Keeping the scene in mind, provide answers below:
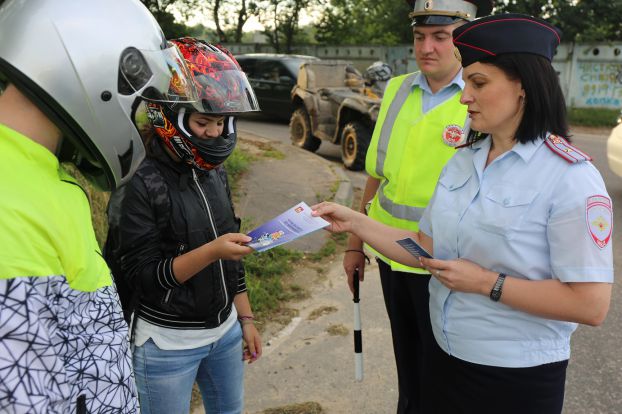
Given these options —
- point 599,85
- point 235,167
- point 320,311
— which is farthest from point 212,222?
point 599,85

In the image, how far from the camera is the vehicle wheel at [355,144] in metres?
9.23

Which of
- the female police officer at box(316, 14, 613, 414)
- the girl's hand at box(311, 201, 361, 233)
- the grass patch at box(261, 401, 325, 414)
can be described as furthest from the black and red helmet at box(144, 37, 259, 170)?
the grass patch at box(261, 401, 325, 414)

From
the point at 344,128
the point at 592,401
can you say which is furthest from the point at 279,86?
the point at 592,401

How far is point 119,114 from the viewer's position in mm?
1400

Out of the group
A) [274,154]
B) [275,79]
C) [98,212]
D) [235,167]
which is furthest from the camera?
[275,79]

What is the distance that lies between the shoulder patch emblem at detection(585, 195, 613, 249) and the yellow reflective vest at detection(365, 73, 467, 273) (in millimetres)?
905

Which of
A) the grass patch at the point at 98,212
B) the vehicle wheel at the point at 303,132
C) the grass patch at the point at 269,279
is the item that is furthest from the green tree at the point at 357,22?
the grass patch at the point at 98,212

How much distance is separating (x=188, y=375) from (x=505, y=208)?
127 cm

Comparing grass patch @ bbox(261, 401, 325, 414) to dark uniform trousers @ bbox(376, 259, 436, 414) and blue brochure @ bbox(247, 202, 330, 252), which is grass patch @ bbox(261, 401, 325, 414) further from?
blue brochure @ bbox(247, 202, 330, 252)

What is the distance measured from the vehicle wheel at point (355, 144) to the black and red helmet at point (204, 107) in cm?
712

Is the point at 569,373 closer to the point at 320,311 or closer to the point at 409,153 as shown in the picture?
the point at 320,311

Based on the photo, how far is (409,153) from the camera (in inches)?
A: 103

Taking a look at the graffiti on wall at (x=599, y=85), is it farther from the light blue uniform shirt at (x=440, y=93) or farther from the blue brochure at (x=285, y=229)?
the blue brochure at (x=285, y=229)

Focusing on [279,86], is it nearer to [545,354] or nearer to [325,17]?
[545,354]
